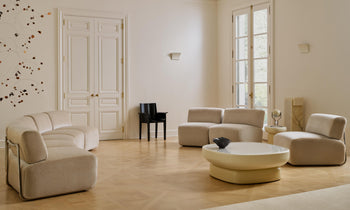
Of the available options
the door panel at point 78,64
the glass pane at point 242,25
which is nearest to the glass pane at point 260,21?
the glass pane at point 242,25

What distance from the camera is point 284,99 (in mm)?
7613

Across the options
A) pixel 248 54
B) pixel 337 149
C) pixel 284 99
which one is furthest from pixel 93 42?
pixel 337 149

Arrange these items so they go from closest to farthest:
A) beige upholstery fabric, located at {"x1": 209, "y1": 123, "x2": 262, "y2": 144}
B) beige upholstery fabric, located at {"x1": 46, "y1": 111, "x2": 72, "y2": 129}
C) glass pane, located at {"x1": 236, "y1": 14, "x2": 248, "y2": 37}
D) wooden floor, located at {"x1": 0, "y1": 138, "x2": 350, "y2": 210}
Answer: wooden floor, located at {"x1": 0, "y1": 138, "x2": 350, "y2": 210} < beige upholstery fabric, located at {"x1": 46, "y1": 111, "x2": 72, "y2": 129} < beige upholstery fabric, located at {"x1": 209, "y1": 123, "x2": 262, "y2": 144} < glass pane, located at {"x1": 236, "y1": 14, "x2": 248, "y2": 37}

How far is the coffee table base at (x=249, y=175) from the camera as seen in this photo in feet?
14.8

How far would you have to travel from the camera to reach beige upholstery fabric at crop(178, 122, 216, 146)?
7.35m

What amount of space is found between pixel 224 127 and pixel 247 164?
2.65m

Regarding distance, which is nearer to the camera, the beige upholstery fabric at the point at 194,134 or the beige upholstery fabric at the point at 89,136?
the beige upholstery fabric at the point at 89,136

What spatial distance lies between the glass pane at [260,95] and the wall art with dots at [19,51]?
15.4 ft

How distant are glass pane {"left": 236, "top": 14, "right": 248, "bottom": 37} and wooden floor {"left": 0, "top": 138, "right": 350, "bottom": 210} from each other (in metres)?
3.80

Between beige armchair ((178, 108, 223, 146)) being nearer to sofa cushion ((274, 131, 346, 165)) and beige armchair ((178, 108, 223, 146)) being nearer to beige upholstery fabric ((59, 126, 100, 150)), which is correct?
beige upholstery fabric ((59, 126, 100, 150))

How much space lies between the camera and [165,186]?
4.47 metres

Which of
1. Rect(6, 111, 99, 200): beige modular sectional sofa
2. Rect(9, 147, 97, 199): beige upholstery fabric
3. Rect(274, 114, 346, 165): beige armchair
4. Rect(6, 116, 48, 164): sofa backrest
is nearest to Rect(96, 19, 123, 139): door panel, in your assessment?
Rect(6, 111, 99, 200): beige modular sectional sofa

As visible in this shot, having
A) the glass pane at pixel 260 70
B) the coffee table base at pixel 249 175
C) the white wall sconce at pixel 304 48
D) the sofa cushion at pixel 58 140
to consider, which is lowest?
the coffee table base at pixel 249 175

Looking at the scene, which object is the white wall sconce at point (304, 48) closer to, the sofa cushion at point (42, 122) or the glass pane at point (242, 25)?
the glass pane at point (242, 25)
